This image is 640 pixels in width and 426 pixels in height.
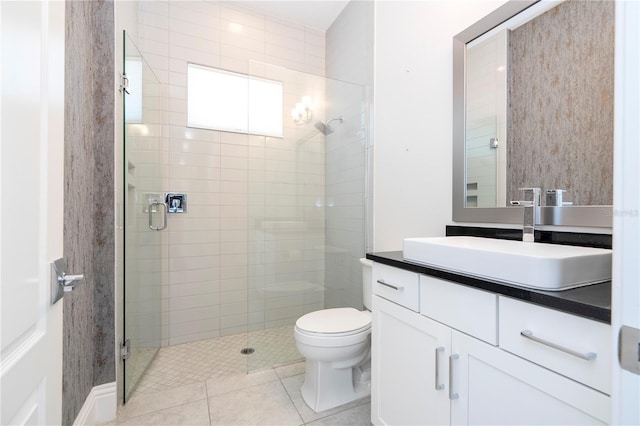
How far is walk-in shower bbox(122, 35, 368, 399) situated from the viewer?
2.21m

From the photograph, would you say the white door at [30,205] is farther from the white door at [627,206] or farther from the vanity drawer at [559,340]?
the vanity drawer at [559,340]

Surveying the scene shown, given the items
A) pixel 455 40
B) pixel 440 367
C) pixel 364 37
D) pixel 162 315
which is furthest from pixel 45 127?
pixel 364 37

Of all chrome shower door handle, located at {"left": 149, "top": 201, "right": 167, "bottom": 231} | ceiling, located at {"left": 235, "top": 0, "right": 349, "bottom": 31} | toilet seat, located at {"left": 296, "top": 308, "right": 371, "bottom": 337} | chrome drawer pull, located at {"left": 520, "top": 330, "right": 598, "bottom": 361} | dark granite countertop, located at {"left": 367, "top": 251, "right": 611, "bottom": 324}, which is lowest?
toilet seat, located at {"left": 296, "top": 308, "right": 371, "bottom": 337}

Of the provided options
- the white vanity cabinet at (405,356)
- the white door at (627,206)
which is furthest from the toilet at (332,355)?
the white door at (627,206)

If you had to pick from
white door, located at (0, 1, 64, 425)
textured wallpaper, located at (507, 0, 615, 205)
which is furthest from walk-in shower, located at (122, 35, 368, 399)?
white door, located at (0, 1, 64, 425)

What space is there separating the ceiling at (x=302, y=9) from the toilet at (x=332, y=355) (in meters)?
2.54

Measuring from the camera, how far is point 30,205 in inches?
22.6

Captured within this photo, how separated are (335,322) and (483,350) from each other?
950 mm

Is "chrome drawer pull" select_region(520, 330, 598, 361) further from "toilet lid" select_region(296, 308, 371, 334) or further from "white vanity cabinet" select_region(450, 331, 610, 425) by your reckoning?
"toilet lid" select_region(296, 308, 371, 334)

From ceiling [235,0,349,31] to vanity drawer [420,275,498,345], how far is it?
2.53 metres

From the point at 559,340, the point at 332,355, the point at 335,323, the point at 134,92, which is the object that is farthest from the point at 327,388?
the point at 134,92

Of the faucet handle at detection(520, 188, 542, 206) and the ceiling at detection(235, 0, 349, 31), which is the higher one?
the ceiling at detection(235, 0, 349, 31)

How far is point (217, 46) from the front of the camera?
258cm

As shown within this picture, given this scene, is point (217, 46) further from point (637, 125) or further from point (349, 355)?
point (637, 125)
